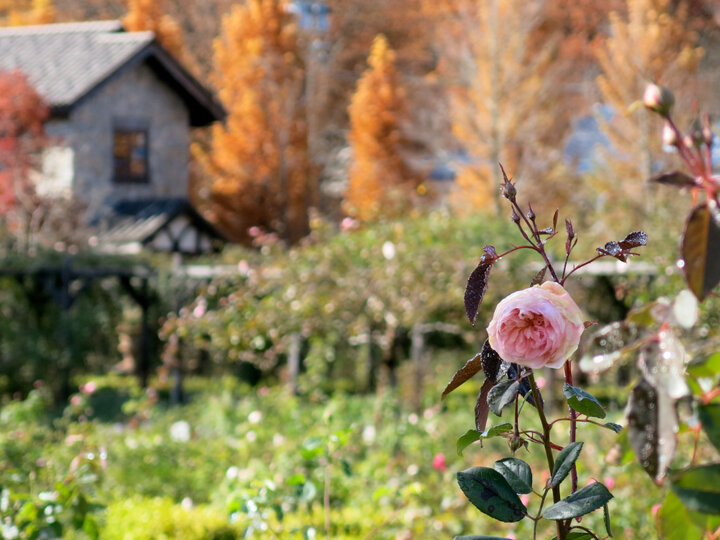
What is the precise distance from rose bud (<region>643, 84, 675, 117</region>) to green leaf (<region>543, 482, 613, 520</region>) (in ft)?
1.69

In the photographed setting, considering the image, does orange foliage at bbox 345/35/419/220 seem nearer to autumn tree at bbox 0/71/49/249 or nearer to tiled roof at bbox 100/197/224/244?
tiled roof at bbox 100/197/224/244

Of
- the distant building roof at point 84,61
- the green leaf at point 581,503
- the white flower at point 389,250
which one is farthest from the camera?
the distant building roof at point 84,61

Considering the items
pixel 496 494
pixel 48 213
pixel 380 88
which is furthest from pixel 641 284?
pixel 380 88

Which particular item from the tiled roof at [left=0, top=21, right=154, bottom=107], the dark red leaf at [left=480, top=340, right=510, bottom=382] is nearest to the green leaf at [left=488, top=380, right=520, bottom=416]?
the dark red leaf at [left=480, top=340, right=510, bottom=382]

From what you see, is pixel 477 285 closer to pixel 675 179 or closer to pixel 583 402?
pixel 583 402

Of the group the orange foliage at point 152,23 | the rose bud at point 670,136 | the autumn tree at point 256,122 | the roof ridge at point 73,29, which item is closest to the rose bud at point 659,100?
the rose bud at point 670,136

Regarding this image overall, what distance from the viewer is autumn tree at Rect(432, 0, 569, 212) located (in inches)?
682

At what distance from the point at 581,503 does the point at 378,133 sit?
746 inches

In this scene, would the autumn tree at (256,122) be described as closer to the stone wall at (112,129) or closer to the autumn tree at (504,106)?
the stone wall at (112,129)

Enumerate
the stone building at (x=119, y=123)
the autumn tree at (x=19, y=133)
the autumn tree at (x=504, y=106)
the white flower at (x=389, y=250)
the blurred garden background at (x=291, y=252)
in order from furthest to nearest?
the autumn tree at (x=504, y=106), the stone building at (x=119, y=123), the autumn tree at (x=19, y=133), the white flower at (x=389, y=250), the blurred garden background at (x=291, y=252)

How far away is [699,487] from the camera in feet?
2.95

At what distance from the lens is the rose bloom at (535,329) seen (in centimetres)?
113

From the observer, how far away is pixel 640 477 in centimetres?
406

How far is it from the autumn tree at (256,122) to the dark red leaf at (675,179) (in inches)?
753
